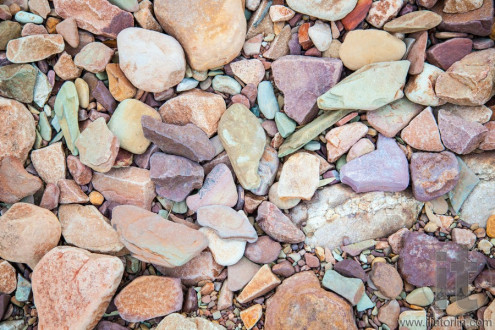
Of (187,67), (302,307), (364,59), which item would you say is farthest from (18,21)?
(302,307)

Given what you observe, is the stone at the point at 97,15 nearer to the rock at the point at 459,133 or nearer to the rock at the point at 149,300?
the rock at the point at 149,300

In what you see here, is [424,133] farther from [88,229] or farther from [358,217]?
[88,229]

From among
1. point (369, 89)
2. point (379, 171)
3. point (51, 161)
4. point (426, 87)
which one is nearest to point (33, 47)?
point (51, 161)

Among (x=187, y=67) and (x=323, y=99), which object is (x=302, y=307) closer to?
(x=323, y=99)

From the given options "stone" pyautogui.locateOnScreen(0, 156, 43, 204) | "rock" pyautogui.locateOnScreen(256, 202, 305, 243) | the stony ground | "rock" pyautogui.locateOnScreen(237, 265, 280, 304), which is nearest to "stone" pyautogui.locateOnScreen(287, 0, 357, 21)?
the stony ground

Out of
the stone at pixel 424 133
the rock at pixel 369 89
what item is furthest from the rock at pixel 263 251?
the stone at pixel 424 133

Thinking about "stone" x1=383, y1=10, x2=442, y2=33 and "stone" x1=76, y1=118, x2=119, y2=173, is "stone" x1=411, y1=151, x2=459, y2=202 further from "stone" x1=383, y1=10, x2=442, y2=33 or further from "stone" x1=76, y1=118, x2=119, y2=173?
"stone" x1=76, y1=118, x2=119, y2=173
